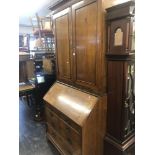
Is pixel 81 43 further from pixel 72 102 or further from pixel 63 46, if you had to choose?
pixel 72 102

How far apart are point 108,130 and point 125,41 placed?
103 centimetres

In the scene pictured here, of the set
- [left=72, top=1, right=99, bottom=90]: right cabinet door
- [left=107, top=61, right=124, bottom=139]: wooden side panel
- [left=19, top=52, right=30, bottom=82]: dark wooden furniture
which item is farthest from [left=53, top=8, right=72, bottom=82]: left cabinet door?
[left=19, top=52, right=30, bottom=82]: dark wooden furniture

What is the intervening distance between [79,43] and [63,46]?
438 millimetres

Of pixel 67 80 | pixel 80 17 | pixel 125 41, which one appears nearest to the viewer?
pixel 125 41

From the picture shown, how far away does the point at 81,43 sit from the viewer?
2006 millimetres

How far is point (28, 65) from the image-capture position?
13.4ft

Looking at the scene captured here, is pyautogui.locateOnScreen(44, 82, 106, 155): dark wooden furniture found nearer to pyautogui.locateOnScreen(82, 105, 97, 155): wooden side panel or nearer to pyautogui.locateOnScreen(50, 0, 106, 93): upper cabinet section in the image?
pyautogui.locateOnScreen(82, 105, 97, 155): wooden side panel

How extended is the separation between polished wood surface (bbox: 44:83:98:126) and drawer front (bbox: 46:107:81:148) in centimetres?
16

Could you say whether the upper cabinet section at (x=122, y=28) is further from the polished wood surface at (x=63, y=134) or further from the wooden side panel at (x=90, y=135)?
the polished wood surface at (x=63, y=134)

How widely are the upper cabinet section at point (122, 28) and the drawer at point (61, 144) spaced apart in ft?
3.79

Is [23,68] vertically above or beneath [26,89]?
above

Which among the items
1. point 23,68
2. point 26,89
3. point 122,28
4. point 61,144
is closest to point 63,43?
point 122,28
